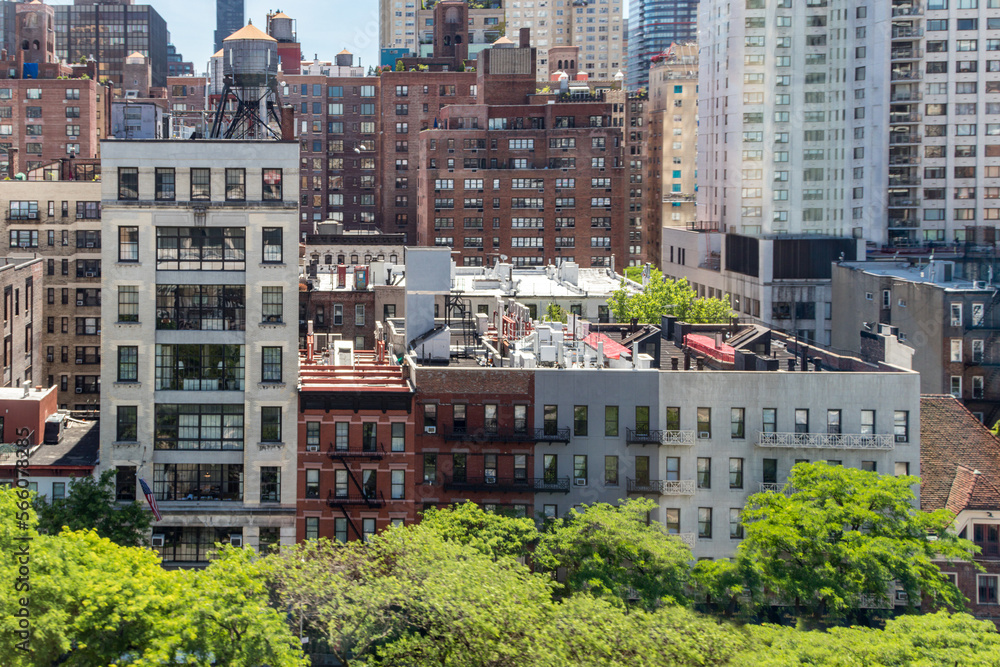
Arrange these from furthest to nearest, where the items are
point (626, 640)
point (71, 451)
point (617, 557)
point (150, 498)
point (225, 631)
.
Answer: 1. point (71, 451)
2. point (150, 498)
3. point (617, 557)
4. point (626, 640)
5. point (225, 631)

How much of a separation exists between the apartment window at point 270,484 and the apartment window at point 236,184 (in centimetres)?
1577

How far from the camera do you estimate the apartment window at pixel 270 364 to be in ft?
246

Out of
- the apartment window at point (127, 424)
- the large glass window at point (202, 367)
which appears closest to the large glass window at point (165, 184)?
the large glass window at point (202, 367)

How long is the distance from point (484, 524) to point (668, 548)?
10407 mm

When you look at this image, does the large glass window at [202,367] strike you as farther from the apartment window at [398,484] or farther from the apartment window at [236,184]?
the apartment window at [398,484]

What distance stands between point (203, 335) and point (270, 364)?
419 centimetres

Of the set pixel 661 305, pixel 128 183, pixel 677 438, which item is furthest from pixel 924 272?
pixel 128 183

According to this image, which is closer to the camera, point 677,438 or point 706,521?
point 677,438

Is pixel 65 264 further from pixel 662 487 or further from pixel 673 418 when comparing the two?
pixel 662 487

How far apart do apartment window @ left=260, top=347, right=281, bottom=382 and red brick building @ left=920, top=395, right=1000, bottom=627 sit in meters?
40.4

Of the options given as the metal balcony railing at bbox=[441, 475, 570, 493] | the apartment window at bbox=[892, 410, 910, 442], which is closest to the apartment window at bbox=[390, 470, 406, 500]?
the metal balcony railing at bbox=[441, 475, 570, 493]

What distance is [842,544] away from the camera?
6694 cm

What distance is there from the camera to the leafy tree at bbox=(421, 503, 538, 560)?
68.2 metres

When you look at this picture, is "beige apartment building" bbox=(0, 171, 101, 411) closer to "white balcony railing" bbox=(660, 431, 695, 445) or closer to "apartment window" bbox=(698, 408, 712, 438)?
"white balcony railing" bbox=(660, 431, 695, 445)
